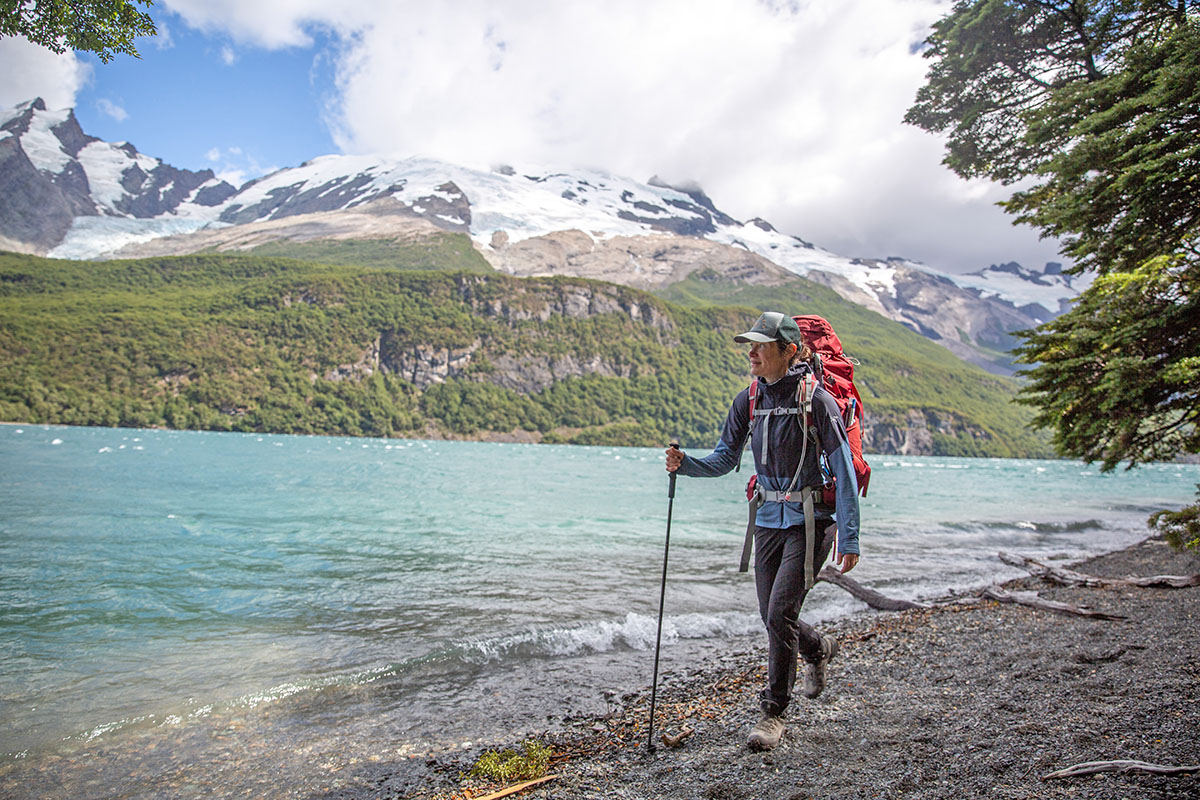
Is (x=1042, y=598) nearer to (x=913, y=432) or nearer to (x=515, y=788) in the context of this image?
(x=515, y=788)

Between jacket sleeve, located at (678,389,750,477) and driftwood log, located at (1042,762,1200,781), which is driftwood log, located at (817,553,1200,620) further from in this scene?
driftwood log, located at (1042,762,1200,781)

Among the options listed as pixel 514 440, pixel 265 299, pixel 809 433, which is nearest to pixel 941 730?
pixel 809 433

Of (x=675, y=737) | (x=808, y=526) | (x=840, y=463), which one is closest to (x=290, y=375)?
(x=675, y=737)

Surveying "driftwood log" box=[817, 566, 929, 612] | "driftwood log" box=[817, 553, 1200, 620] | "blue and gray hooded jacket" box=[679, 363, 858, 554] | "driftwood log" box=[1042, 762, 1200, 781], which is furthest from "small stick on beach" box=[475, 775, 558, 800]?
"driftwood log" box=[817, 566, 929, 612]

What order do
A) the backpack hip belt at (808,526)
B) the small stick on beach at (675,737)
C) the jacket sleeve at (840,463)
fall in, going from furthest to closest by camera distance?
1. the small stick on beach at (675,737)
2. the backpack hip belt at (808,526)
3. the jacket sleeve at (840,463)

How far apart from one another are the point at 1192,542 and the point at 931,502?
3577 cm

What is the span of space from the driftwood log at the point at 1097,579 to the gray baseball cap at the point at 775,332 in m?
8.80

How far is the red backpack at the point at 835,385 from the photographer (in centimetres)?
431

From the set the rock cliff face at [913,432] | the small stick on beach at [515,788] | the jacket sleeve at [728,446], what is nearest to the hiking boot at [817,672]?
the jacket sleeve at [728,446]

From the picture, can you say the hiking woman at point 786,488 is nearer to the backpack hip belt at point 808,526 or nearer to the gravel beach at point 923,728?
the backpack hip belt at point 808,526

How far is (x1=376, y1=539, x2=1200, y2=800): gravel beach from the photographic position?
372 centimetres

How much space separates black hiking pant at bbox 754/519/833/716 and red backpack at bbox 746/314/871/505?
31 cm

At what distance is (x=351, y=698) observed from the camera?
6637 mm

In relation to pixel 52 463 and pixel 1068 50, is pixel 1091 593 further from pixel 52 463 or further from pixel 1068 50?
pixel 52 463
